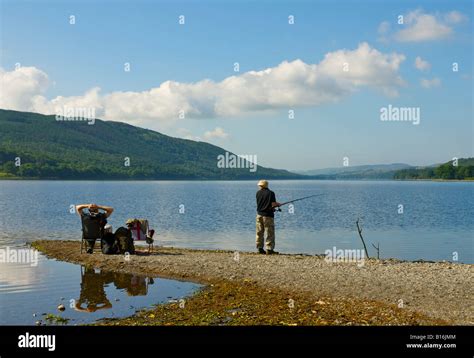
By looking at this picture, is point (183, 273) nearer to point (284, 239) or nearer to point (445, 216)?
point (284, 239)

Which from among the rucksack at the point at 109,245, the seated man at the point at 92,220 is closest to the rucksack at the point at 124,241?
the rucksack at the point at 109,245

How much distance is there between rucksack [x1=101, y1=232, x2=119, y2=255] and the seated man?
0.30 meters

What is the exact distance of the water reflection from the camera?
14.7 metres

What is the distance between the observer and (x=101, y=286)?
1717cm

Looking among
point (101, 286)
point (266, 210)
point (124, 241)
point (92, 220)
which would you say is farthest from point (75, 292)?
point (266, 210)

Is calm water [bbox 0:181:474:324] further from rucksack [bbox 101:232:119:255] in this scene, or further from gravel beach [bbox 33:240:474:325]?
rucksack [bbox 101:232:119:255]

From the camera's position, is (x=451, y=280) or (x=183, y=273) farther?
(x=183, y=273)

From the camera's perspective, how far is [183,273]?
62.7 ft

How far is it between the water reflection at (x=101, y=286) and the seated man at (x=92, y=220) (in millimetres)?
2351

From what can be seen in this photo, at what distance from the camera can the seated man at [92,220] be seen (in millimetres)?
22156

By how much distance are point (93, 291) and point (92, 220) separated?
6.33 meters
